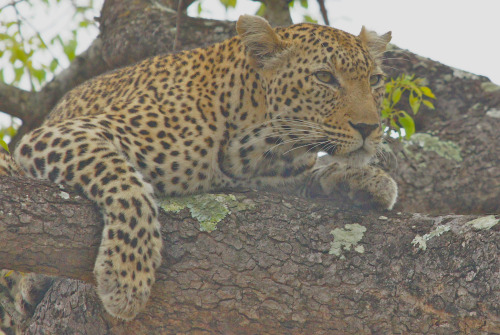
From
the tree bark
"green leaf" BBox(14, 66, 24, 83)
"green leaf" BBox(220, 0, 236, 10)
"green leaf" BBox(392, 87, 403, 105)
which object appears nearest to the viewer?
"green leaf" BBox(392, 87, 403, 105)

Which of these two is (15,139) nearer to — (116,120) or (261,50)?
(116,120)

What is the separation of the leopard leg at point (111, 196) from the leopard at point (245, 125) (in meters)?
0.02

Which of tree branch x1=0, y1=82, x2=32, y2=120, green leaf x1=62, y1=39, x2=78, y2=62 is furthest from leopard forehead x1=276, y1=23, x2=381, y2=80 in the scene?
green leaf x1=62, y1=39, x2=78, y2=62

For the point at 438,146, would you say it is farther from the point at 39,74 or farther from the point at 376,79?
the point at 39,74

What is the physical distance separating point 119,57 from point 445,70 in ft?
13.0

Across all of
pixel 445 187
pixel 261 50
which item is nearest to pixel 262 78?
pixel 261 50

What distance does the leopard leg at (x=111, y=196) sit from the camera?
14.2 feet

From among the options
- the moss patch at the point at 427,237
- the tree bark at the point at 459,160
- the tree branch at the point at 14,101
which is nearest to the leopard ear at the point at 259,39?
the tree bark at the point at 459,160

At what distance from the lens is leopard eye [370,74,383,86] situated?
5900 millimetres

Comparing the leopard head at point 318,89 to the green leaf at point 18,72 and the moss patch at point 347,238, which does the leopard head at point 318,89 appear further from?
the green leaf at point 18,72

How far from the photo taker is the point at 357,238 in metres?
4.54

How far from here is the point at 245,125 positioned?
5.68 meters

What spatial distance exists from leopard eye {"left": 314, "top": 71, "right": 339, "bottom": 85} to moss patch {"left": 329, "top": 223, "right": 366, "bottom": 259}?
1.48 m

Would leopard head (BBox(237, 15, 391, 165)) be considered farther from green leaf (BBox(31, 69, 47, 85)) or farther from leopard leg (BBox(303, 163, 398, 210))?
green leaf (BBox(31, 69, 47, 85))
